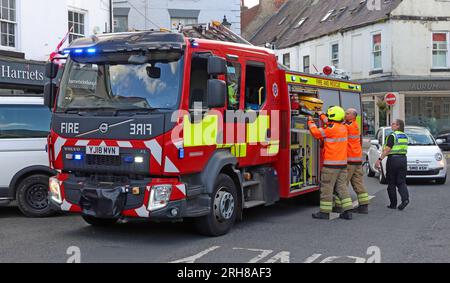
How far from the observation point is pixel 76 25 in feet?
55.9

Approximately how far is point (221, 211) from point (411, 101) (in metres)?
23.4

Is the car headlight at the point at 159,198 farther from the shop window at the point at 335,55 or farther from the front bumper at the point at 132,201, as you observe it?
the shop window at the point at 335,55

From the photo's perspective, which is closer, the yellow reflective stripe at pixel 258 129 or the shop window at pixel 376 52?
the yellow reflective stripe at pixel 258 129

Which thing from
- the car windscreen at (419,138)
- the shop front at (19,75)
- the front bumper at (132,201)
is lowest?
the front bumper at (132,201)

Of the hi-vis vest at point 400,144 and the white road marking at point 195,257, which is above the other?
the hi-vis vest at point 400,144

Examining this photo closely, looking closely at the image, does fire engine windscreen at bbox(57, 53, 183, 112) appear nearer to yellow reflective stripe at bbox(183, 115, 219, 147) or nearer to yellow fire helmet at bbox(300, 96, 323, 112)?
yellow reflective stripe at bbox(183, 115, 219, 147)

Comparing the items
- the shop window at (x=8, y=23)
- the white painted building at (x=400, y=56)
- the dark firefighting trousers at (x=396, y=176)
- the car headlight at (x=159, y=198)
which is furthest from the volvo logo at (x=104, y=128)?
the white painted building at (x=400, y=56)

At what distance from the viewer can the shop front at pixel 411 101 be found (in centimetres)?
2784

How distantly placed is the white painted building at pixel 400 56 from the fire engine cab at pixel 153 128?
1975 centimetres

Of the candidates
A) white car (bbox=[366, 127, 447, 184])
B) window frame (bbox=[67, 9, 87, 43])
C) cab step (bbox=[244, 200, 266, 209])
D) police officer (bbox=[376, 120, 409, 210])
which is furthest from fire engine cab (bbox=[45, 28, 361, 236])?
window frame (bbox=[67, 9, 87, 43])

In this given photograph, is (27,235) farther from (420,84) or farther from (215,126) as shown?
(420,84)

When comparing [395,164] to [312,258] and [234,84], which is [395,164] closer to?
[234,84]

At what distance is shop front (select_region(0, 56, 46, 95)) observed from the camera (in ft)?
47.7

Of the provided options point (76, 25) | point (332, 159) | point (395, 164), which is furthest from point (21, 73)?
point (395, 164)
